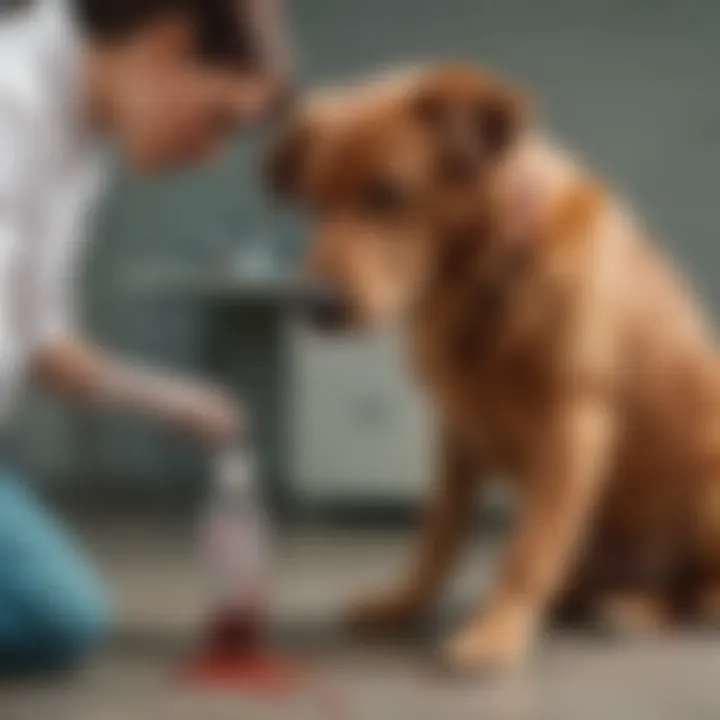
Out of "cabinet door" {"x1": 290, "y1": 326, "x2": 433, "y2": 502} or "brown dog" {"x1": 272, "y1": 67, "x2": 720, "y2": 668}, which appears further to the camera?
"cabinet door" {"x1": 290, "y1": 326, "x2": 433, "y2": 502}

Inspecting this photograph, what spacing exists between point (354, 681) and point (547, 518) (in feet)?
Answer: 0.71

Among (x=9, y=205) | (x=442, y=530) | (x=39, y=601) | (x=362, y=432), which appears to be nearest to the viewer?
(x=9, y=205)

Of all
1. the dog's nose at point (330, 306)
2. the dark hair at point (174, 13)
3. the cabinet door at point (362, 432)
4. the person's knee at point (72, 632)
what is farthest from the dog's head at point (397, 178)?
the cabinet door at point (362, 432)

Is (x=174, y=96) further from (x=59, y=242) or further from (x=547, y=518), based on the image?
(x=547, y=518)

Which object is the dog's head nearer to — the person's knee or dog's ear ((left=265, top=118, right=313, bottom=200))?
dog's ear ((left=265, top=118, right=313, bottom=200))

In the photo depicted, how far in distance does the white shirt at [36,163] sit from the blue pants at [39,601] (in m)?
0.14

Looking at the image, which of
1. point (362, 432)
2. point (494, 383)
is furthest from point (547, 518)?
point (362, 432)

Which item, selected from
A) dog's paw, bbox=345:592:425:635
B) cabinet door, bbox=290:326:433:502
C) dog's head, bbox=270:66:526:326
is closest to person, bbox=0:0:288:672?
dog's head, bbox=270:66:526:326

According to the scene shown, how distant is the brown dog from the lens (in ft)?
3.91

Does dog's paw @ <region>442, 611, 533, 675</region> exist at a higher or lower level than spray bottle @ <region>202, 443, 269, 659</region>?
lower

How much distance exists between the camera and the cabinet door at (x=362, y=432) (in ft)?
6.44

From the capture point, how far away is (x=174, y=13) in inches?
46.9

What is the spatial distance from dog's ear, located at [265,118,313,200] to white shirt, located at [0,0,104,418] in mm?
146

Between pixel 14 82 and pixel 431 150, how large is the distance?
0.32 metres
